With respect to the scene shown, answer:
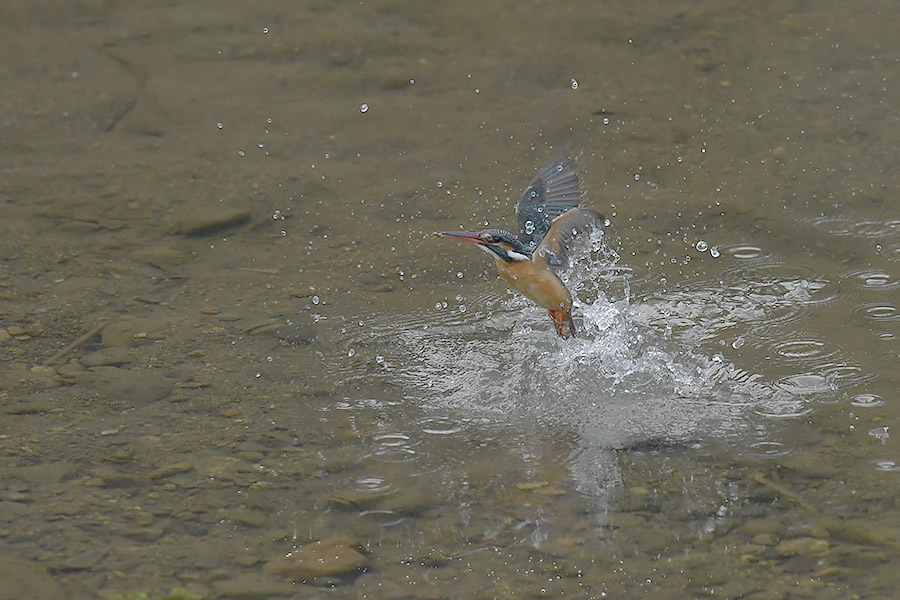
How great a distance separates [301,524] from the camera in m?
3.97

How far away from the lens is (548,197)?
5098 millimetres

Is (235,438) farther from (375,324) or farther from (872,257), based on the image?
(872,257)

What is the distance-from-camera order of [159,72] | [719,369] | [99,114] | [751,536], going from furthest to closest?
[159,72] < [99,114] < [719,369] < [751,536]

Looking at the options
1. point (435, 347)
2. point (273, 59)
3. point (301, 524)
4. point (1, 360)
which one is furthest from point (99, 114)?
point (301, 524)

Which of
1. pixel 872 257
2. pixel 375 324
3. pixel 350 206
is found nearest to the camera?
pixel 375 324

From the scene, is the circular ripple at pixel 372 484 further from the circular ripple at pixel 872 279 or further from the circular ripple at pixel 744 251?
the circular ripple at pixel 872 279

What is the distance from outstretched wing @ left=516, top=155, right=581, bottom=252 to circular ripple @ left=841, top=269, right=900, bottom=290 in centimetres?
152

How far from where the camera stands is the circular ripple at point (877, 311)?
517 cm

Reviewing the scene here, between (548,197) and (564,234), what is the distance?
557 mm

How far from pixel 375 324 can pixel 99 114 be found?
11.2 ft

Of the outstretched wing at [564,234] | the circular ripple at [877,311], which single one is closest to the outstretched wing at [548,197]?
the outstretched wing at [564,234]

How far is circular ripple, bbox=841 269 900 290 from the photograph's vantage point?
214 inches

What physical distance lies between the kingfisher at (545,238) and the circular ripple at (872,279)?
1.50 metres

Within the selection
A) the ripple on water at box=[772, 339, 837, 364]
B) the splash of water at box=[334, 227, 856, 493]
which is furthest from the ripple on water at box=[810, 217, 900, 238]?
the ripple on water at box=[772, 339, 837, 364]
